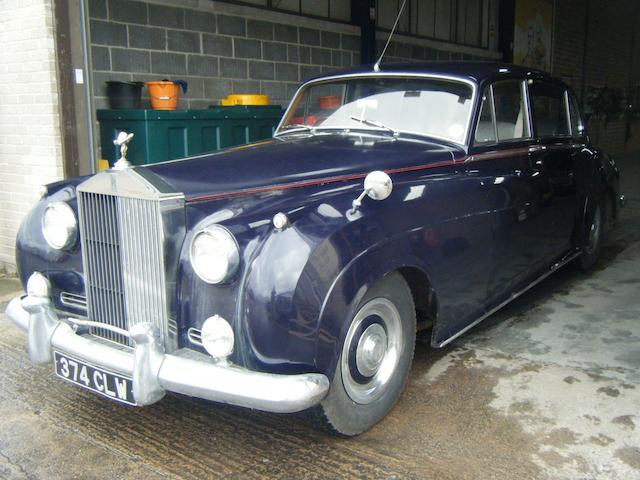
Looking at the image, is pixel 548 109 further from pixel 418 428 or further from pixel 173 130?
pixel 173 130

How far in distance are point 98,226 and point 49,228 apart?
350 millimetres

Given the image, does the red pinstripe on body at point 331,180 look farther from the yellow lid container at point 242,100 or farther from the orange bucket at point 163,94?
the yellow lid container at point 242,100

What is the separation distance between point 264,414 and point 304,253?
3.27ft

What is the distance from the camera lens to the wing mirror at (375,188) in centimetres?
246

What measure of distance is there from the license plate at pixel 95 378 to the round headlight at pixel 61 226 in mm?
496

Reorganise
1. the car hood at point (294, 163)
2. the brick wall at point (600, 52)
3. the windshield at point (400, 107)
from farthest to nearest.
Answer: the brick wall at point (600, 52) < the windshield at point (400, 107) < the car hood at point (294, 163)

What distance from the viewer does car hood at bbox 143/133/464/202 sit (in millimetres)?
2527

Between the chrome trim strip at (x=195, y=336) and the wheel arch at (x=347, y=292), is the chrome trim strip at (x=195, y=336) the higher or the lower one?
the lower one

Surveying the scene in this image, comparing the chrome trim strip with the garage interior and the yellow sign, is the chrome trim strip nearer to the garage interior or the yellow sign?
the garage interior

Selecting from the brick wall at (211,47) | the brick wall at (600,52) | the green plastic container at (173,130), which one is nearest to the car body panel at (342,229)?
the green plastic container at (173,130)

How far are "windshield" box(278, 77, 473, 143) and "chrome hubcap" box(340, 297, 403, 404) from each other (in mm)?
1108

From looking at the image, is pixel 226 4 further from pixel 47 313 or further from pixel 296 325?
pixel 296 325

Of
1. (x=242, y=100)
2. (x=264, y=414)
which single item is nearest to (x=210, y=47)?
(x=242, y=100)

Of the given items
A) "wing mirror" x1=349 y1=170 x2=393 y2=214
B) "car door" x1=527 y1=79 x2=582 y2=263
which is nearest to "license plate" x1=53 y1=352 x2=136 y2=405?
"wing mirror" x1=349 y1=170 x2=393 y2=214
